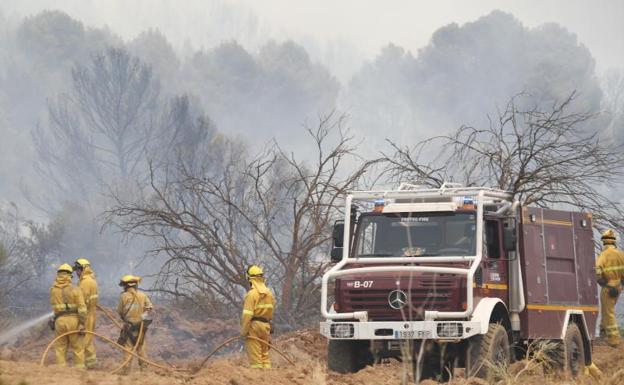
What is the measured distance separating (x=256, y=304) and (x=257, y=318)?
7.6 inches

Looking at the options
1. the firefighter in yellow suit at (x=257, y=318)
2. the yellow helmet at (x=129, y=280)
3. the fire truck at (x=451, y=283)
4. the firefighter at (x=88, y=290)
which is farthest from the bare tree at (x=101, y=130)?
the fire truck at (x=451, y=283)

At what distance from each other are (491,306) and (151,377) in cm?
404

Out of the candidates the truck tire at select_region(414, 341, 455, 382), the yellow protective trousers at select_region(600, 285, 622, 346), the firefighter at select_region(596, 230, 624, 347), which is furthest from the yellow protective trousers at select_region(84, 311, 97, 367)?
the yellow protective trousers at select_region(600, 285, 622, 346)

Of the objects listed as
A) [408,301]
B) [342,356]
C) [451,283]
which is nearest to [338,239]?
[342,356]

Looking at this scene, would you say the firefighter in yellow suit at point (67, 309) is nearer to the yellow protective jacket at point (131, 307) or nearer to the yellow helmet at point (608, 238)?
the yellow protective jacket at point (131, 307)

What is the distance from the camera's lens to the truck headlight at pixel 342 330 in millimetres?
11250

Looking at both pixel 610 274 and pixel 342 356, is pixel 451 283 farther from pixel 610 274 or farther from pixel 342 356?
pixel 610 274

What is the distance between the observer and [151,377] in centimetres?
954

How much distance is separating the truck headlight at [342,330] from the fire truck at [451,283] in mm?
11

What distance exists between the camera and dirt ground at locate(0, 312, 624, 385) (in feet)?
29.4

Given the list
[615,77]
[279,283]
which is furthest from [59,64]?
[279,283]

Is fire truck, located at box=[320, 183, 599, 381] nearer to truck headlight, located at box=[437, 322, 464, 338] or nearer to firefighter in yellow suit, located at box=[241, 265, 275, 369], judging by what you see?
truck headlight, located at box=[437, 322, 464, 338]

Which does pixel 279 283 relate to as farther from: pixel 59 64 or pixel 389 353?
pixel 59 64

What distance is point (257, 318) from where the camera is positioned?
41.6ft
